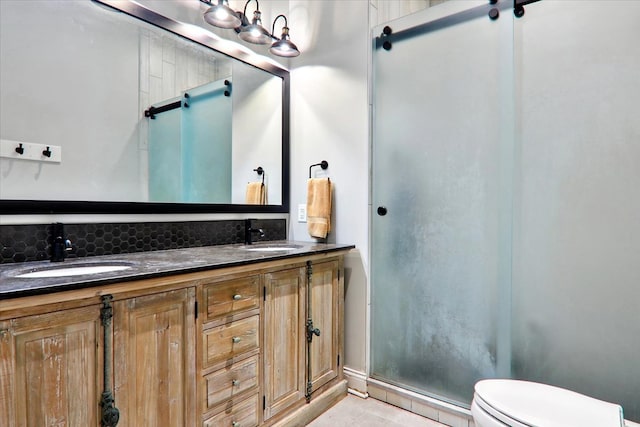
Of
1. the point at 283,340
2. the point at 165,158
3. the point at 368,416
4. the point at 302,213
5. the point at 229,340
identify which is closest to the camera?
the point at 229,340

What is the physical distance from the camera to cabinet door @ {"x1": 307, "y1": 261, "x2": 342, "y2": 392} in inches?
75.3

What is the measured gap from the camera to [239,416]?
1.51m

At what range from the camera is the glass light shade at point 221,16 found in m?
1.83

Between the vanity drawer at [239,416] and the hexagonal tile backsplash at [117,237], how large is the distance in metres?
0.83

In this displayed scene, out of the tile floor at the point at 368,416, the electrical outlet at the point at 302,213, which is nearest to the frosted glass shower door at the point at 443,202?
the tile floor at the point at 368,416

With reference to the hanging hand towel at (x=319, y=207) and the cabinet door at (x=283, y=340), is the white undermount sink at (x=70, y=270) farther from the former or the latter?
the hanging hand towel at (x=319, y=207)

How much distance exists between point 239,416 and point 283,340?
14.5 inches

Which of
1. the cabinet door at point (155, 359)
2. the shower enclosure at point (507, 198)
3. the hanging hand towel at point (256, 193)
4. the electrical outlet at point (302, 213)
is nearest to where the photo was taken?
the cabinet door at point (155, 359)

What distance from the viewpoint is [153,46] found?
181 cm

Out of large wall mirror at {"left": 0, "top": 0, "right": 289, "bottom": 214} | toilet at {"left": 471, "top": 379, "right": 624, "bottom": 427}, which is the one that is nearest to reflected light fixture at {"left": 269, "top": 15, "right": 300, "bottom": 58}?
large wall mirror at {"left": 0, "top": 0, "right": 289, "bottom": 214}

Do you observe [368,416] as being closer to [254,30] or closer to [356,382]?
[356,382]

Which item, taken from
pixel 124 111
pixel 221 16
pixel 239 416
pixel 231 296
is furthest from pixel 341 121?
pixel 239 416

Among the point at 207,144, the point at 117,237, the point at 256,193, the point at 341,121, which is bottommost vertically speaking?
the point at 117,237

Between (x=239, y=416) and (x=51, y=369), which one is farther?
(x=239, y=416)
